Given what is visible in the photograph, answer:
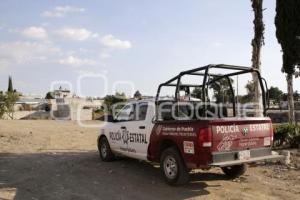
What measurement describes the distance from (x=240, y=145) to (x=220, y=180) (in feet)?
4.99

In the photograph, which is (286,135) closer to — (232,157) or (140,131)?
(140,131)

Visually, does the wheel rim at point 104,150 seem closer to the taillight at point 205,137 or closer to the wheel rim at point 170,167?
the wheel rim at point 170,167

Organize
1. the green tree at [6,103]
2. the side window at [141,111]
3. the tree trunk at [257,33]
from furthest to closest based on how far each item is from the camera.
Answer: the green tree at [6,103], the tree trunk at [257,33], the side window at [141,111]

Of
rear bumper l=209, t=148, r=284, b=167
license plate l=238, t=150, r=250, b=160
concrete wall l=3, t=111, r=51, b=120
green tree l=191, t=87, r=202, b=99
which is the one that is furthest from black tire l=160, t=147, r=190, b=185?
concrete wall l=3, t=111, r=51, b=120

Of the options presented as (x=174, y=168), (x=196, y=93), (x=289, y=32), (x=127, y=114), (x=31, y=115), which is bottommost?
(x=174, y=168)

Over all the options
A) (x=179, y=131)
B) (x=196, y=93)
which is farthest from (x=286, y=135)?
(x=179, y=131)

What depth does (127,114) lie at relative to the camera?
10.6 meters

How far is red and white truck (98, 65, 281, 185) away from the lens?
7.43 metres

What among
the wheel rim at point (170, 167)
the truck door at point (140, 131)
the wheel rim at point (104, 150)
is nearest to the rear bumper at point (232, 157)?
the wheel rim at point (170, 167)

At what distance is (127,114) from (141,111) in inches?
33.7

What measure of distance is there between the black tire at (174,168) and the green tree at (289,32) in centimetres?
874

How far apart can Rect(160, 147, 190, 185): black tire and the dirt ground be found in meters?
0.18

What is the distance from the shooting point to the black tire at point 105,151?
37.7 ft

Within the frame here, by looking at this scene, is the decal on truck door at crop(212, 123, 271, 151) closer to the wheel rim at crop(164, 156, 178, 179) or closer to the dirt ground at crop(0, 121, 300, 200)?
the dirt ground at crop(0, 121, 300, 200)
